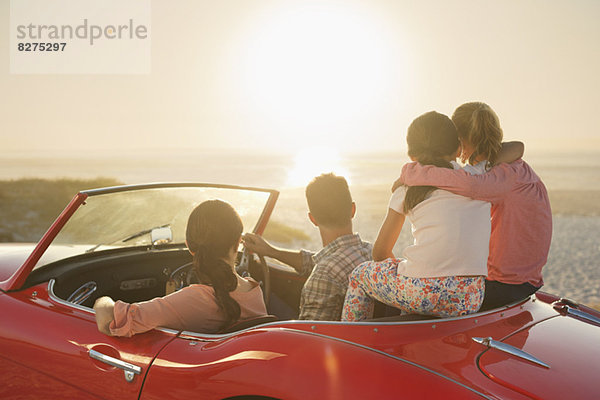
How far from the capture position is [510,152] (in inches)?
114

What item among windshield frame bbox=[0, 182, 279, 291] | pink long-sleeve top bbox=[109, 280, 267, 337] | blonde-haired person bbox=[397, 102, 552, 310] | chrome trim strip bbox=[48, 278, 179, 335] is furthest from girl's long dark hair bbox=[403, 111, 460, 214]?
windshield frame bbox=[0, 182, 279, 291]

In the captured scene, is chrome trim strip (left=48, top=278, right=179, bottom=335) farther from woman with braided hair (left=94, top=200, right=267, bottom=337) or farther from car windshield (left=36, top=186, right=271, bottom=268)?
car windshield (left=36, top=186, right=271, bottom=268)

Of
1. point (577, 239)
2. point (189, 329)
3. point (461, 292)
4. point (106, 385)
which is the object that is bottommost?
point (577, 239)

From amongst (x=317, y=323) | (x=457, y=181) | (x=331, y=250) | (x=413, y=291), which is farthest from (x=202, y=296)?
(x=457, y=181)

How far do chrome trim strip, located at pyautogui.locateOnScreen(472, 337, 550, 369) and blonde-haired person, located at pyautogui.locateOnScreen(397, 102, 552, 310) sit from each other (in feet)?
1.73

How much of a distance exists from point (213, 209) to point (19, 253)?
2.04 metres

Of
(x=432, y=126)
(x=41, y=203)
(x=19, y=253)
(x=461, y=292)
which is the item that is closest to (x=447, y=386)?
(x=461, y=292)

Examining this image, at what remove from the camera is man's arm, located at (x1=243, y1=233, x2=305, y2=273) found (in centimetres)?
331

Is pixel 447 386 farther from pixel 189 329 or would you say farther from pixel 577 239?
pixel 577 239

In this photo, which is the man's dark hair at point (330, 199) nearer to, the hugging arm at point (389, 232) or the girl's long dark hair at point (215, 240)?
the hugging arm at point (389, 232)

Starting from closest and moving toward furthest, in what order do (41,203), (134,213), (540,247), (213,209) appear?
(213,209) < (540,247) < (134,213) < (41,203)

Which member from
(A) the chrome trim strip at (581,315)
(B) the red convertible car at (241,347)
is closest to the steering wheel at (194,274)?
(B) the red convertible car at (241,347)

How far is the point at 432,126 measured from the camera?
8.45ft

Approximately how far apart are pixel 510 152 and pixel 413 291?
95cm
